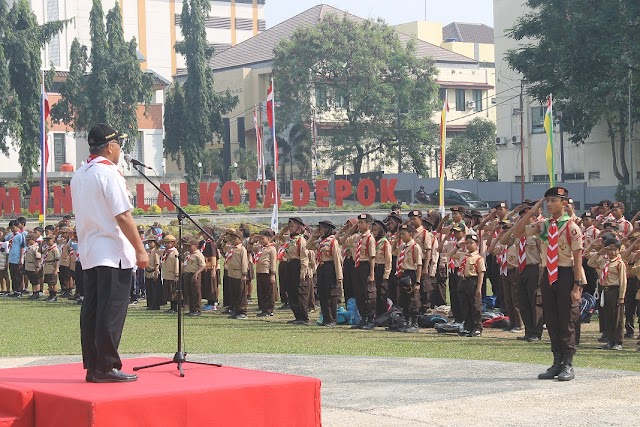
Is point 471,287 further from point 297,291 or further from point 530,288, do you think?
point 297,291

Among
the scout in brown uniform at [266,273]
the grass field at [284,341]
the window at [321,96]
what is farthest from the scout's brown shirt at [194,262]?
the window at [321,96]

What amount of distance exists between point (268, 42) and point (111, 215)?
7758 centimetres

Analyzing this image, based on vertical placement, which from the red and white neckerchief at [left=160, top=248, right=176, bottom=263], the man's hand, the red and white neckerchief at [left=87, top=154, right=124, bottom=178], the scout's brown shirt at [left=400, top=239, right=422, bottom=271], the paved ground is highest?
the red and white neckerchief at [left=87, top=154, right=124, bottom=178]

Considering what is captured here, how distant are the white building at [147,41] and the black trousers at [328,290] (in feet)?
140

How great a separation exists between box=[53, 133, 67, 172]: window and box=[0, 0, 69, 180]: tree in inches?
536

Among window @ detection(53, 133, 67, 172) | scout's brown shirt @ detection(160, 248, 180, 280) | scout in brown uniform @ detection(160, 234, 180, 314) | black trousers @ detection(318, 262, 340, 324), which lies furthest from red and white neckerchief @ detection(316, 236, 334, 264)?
window @ detection(53, 133, 67, 172)

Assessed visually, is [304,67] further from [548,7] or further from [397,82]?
[548,7]

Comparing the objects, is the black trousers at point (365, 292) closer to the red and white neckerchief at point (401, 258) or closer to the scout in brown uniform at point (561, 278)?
the red and white neckerchief at point (401, 258)

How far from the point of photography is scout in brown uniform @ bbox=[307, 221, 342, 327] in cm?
2034

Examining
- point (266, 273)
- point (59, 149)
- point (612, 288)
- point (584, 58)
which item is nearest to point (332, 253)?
point (266, 273)

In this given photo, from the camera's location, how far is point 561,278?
12.1 metres

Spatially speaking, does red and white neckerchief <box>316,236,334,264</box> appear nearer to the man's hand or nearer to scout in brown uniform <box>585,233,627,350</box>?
scout in brown uniform <box>585,233,627,350</box>

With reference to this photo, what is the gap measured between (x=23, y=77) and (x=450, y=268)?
40.3 meters

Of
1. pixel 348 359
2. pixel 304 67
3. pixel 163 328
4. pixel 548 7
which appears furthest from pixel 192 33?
pixel 348 359
